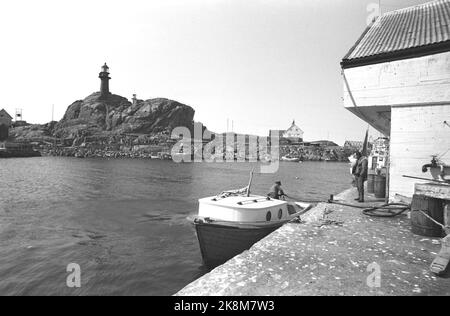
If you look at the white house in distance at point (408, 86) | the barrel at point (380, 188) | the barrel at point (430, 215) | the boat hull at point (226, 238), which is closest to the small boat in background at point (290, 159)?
the barrel at point (380, 188)

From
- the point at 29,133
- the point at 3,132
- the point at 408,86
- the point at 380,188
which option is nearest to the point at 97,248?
the point at 380,188

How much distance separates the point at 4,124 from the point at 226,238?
208 meters

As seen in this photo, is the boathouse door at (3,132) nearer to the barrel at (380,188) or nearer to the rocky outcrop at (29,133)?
the rocky outcrop at (29,133)

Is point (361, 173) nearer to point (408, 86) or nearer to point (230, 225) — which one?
point (408, 86)

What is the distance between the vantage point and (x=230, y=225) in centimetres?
1137

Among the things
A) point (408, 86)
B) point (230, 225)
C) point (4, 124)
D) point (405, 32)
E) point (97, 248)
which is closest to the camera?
point (230, 225)

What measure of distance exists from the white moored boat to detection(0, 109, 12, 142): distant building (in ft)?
649

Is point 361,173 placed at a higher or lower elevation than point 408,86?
lower

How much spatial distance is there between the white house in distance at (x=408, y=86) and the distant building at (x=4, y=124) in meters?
→ 202

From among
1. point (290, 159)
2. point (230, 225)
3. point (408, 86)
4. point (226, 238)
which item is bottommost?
point (226, 238)

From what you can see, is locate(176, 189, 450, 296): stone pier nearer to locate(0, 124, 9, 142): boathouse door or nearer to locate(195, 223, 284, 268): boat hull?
locate(195, 223, 284, 268): boat hull

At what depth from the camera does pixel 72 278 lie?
11.7 meters

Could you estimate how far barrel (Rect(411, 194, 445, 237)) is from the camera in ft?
27.8

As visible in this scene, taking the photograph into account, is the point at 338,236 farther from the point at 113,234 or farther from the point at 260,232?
the point at 113,234
